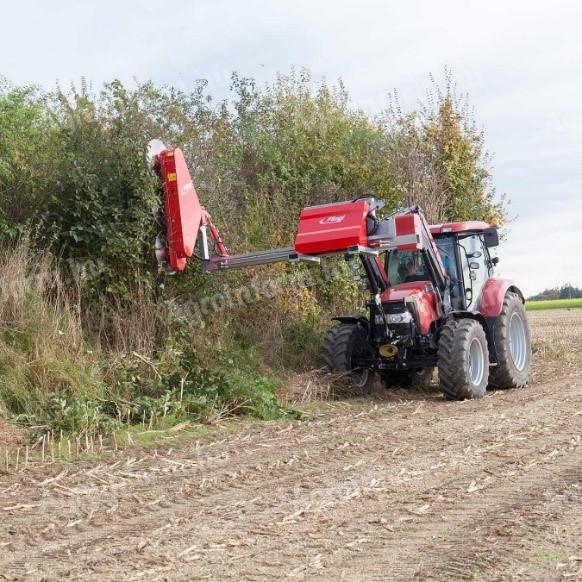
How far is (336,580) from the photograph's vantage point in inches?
185

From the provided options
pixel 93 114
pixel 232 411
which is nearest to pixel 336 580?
pixel 232 411

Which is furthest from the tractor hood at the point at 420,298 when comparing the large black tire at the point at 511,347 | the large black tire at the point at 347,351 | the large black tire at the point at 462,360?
the large black tire at the point at 511,347

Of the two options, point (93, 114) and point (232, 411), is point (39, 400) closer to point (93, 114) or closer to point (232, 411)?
point (232, 411)

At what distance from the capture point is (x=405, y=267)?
12711mm

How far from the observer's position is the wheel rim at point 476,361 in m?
11.9

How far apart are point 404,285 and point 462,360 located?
4.64ft

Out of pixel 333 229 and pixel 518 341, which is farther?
pixel 518 341

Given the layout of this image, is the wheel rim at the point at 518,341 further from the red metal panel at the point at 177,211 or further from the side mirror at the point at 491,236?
the red metal panel at the point at 177,211

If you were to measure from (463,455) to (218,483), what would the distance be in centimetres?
208

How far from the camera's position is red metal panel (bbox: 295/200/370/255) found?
35.5ft

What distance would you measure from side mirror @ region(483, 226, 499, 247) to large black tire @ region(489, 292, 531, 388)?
0.79 m

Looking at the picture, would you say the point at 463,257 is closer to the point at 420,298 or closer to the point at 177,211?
the point at 420,298

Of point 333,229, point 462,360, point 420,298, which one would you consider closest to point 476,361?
point 462,360

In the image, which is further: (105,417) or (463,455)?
(105,417)
